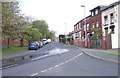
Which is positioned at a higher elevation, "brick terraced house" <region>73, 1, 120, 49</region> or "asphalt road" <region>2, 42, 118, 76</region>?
"brick terraced house" <region>73, 1, 120, 49</region>

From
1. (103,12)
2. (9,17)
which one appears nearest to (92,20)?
(103,12)

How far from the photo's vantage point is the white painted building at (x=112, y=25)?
42.5 meters

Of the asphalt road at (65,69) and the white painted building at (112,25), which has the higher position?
the white painted building at (112,25)

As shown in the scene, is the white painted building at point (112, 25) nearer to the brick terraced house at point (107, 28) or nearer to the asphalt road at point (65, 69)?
the brick terraced house at point (107, 28)

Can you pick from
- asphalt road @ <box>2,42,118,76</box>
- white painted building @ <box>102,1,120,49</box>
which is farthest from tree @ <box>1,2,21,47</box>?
white painted building @ <box>102,1,120,49</box>

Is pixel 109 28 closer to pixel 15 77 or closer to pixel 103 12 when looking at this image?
pixel 103 12

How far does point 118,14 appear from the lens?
45125mm

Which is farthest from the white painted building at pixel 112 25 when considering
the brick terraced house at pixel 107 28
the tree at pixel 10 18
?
the tree at pixel 10 18

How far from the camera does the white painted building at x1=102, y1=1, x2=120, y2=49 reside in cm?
4250

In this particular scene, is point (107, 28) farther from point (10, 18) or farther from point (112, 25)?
point (10, 18)

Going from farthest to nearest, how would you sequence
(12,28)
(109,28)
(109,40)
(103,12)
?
(103,12), (109,28), (109,40), (12,28)

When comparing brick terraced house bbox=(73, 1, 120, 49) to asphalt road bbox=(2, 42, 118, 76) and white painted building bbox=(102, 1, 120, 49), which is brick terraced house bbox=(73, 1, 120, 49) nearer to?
white painted building bbox=(102, 1, 120, 49)

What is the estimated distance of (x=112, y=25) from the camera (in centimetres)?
4809

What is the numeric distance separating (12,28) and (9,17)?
2.71 meters
